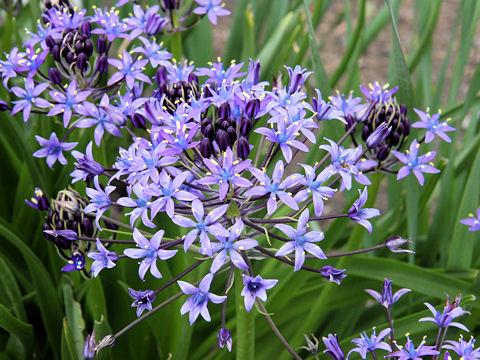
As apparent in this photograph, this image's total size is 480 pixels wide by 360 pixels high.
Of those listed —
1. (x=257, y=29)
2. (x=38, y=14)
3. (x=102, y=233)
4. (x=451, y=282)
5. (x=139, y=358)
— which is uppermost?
(x=38, y=14)

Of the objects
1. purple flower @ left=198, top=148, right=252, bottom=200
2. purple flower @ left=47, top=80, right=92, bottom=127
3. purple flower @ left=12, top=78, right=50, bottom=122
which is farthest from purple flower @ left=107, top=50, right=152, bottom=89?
purple flower @ left=198, top=148, right=252, bottom=200

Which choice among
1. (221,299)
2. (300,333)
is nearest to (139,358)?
(300,333)

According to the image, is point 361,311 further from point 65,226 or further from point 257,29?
point 257,29

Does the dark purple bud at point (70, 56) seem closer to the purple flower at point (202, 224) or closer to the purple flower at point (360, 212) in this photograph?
the purple flower at point (202, 224)

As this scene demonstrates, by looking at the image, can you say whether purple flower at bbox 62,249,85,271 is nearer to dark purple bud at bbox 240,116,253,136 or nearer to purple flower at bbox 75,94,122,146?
purple flower at bbox 75,94,122,146

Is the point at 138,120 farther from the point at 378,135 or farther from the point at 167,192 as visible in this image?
the point at 378,135

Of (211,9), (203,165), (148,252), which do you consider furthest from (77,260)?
(211,9)
